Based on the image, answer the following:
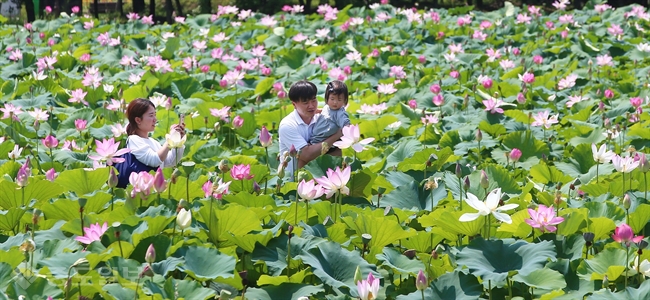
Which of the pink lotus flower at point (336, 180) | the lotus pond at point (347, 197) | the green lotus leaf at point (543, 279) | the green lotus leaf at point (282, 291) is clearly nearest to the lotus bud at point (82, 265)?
the lotus pond at point (347, 197)

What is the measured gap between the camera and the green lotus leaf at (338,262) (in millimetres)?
2572

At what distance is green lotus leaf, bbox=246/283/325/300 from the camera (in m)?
2.43

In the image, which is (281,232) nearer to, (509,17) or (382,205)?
(382,205)

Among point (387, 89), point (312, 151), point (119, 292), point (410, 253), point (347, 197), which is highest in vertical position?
point (119, 292)

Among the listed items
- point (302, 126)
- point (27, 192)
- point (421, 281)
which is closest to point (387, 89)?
point (302, 126)

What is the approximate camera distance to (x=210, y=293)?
2342mm

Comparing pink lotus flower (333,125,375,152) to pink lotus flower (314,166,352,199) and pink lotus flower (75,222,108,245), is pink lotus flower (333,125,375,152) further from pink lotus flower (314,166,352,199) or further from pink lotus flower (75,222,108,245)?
pink lotus flower (75,222,108,245)

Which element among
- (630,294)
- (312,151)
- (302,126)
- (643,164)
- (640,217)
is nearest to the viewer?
(630,294)

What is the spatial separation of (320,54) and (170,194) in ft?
17.7

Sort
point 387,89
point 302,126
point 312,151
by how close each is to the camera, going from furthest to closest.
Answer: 1. point 387,89
2. point 302,126
3. point 312,151

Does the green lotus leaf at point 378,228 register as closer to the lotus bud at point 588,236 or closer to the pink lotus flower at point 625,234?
the lotus bud at point 588,236

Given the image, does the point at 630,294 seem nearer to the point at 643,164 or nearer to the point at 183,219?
the point at 643,164

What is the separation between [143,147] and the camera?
381 centimetres

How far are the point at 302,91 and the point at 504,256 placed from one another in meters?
1.92
